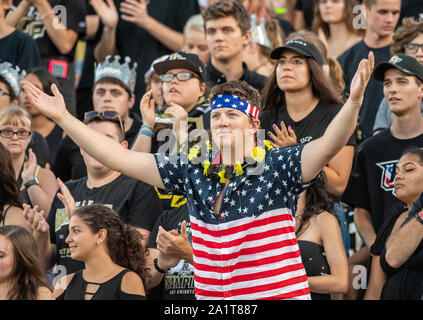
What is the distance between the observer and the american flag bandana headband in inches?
193

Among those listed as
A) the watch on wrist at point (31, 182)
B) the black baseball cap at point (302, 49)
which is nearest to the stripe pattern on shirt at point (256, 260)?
the black baseball cap at point (302, 49)

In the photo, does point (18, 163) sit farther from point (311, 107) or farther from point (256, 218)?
point (256, 218)

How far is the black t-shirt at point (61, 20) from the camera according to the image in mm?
9219

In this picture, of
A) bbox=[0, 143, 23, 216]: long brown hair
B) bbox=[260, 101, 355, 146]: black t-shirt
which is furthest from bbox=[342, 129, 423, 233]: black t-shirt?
bbox=[0, 143, 23, 216]: long brown hair

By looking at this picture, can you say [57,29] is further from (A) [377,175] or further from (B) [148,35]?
(A) [377,175]

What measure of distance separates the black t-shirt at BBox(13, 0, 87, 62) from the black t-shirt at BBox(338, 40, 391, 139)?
297 centimetres

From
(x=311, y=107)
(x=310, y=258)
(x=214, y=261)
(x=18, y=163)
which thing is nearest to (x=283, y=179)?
(x=214, y=261)

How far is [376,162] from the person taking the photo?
679 centimetres

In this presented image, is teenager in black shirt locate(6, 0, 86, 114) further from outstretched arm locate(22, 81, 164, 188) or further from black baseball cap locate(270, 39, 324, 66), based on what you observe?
outstretched arm locate(22, 81, 164, 188)

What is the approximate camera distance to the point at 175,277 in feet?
20.2

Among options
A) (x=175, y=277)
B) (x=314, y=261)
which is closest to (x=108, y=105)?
(x=175, y=277)

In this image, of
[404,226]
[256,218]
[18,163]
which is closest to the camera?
[256,218]

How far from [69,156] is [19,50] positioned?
71.4 inches

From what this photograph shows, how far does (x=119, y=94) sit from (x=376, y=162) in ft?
8.68
